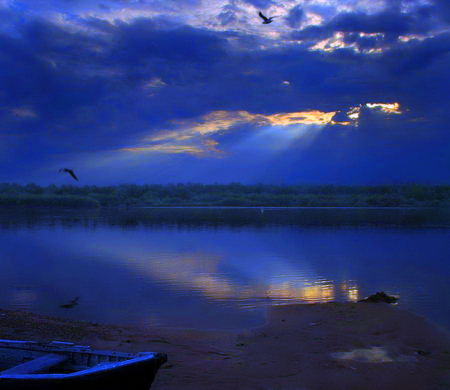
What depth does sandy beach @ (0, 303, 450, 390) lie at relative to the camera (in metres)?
5.98

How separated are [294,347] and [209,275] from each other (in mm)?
7581

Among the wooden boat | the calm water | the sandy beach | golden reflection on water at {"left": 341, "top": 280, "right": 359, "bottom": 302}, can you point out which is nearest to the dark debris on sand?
the calm water

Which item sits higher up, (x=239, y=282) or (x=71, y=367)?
(x=71, y=367)

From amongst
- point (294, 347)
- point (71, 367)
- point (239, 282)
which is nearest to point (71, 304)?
point (239, 282)

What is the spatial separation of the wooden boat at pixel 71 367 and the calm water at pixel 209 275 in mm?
4105

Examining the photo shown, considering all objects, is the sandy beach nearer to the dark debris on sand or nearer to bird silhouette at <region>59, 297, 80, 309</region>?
the dark debris on sand

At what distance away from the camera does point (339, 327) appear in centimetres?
838

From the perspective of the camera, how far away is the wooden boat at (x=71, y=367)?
4102 millimetres

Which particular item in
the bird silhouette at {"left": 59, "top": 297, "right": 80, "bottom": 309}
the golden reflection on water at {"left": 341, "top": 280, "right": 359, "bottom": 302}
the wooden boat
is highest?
the wooden boat

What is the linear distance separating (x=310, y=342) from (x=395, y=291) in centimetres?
548

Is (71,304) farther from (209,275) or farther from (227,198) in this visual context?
(227,198)

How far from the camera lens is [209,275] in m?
14.7

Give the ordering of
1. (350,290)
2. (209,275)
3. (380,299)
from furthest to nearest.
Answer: (209,275), (350,290), (380,299)

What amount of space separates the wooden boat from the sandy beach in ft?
3.88
